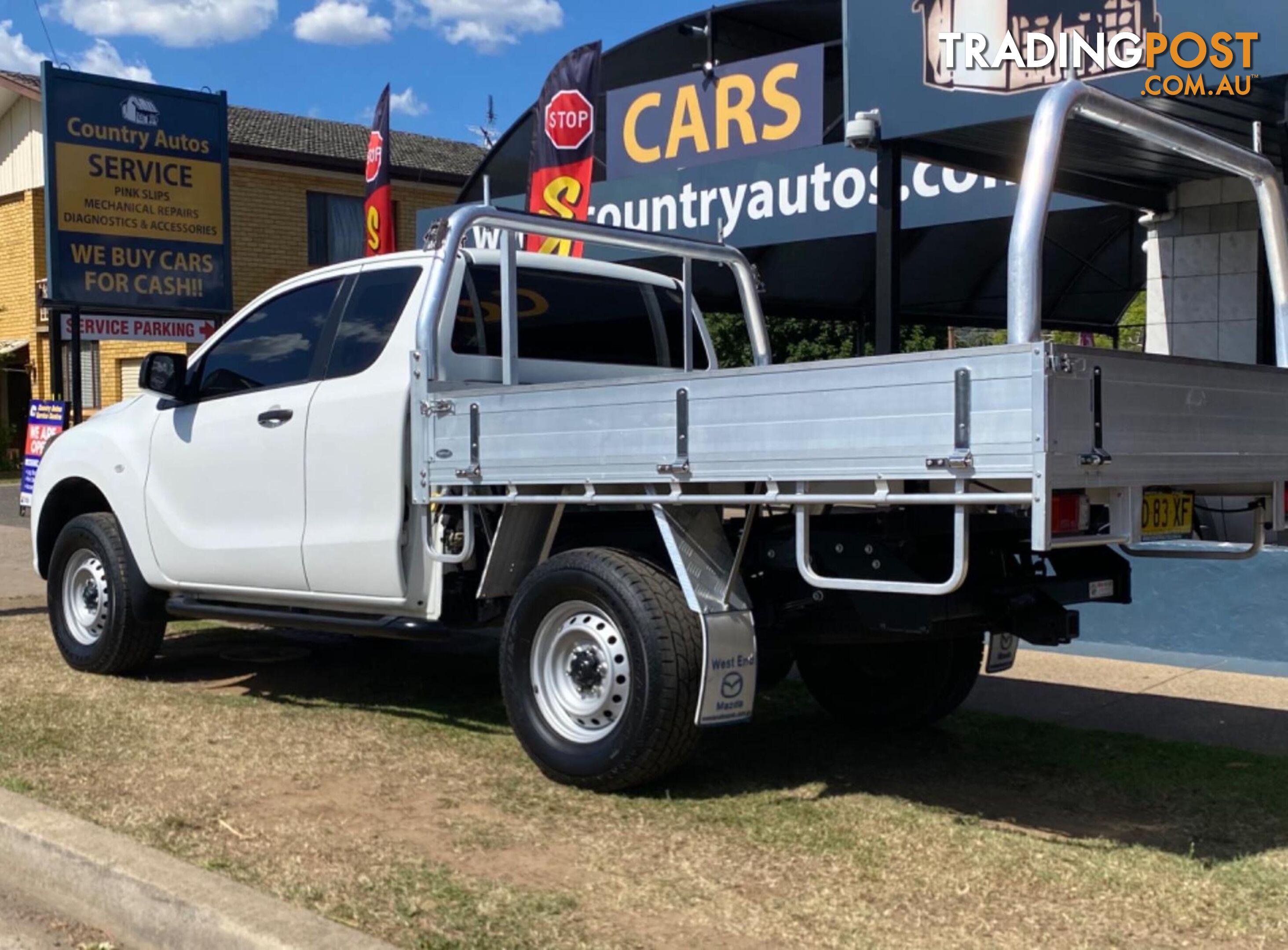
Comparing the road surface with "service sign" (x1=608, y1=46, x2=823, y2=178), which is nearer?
the road surface

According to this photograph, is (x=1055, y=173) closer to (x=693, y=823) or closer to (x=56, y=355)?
(x=693, y=823)

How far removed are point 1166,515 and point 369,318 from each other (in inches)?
137

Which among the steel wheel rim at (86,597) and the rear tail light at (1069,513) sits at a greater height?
the rear tail light at (1069,513)

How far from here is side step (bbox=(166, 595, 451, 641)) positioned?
20.2ft

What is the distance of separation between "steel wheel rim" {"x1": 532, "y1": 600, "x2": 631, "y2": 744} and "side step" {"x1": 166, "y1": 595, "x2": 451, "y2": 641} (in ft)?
2.57

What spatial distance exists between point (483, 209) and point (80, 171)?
21.7ft

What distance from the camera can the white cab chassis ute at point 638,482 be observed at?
4.29m

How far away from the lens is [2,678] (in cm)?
748

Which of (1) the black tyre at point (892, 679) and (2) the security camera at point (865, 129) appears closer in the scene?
(1) the black tyre at point (892, 679)

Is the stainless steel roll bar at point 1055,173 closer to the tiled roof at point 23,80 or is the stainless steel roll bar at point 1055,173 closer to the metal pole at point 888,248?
the metal pole at point 888,248

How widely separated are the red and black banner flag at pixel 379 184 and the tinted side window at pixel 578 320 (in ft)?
25.1

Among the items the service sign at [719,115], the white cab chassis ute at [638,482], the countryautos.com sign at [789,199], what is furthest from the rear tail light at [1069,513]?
the service sign at [719,115]

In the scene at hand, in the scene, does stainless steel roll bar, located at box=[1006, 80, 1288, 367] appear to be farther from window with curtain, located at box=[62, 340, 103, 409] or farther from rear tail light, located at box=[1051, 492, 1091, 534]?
window with curtain, located at box=[62, 340, 103, 409]

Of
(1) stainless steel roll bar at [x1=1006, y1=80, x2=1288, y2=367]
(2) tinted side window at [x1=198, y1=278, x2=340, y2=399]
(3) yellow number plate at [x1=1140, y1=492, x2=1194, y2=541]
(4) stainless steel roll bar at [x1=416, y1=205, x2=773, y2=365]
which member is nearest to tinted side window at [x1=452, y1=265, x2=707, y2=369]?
(4) stainless steel roll bar at [x1=416, y1=205, x2=773, y2=365]
